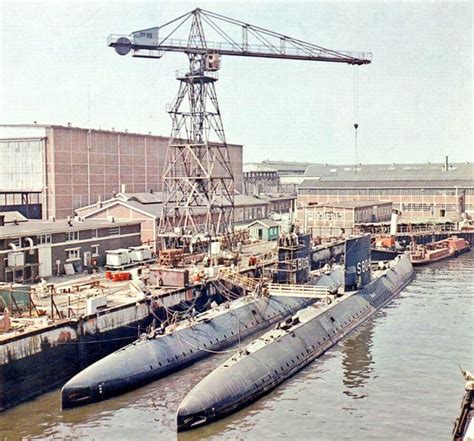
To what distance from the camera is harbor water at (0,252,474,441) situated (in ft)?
71.9

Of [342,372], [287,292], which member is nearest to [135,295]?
[287,292]

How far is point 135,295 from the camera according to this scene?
117ft

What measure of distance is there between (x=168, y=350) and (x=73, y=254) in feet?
A: 55.1

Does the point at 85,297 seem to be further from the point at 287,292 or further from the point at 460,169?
the point at 460,169

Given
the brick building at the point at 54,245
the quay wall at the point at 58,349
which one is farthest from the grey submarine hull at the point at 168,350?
the brick building at the point at 54,245

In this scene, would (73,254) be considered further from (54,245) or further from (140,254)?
(140,254)

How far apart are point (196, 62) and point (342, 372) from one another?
100 ft

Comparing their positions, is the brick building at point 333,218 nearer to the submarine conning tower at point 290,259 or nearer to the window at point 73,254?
the window at point 73,254

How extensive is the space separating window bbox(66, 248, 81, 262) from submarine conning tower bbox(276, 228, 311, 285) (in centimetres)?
1307

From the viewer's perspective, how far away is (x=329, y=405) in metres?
24.3

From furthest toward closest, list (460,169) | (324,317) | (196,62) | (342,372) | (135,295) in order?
1. (460,169)
2. (196,62)
3. (135,295)
4. (324,317)
5. (342,372)

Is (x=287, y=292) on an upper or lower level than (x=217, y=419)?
upper

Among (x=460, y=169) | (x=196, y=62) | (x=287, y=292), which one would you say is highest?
(x=196, y=62)

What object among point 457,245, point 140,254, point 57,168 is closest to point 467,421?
point 140,254
